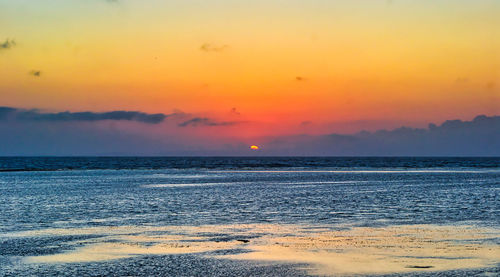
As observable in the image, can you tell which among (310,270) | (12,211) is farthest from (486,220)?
(12,211)

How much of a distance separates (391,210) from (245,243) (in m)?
15.6

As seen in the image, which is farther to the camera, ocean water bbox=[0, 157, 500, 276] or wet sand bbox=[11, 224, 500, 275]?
wet sand bbox=[11, 224, 500, 275]

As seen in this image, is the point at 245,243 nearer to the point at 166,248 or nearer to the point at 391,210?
the point at 166,248

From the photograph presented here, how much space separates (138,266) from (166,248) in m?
3.26

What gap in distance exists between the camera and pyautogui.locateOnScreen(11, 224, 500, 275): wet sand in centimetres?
1848

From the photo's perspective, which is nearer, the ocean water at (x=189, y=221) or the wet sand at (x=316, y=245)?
the ocean water at (x=189, y=221)

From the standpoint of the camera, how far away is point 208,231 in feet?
85.8

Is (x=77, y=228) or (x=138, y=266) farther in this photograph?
(x=77, y=228)

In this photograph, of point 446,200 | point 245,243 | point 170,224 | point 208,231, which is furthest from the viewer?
point 446,200

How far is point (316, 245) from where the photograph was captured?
2197cm

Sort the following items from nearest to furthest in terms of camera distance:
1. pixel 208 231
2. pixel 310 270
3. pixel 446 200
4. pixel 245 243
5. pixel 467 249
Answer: pixel 310 270 → pixel 467 249 → pixel 245 243 → pixel 208 231 → pixel 446 200

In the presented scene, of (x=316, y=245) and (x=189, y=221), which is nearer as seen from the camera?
(x=316, y=245)

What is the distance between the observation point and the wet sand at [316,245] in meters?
18.5

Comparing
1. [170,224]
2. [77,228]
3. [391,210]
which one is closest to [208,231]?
[170,224]
